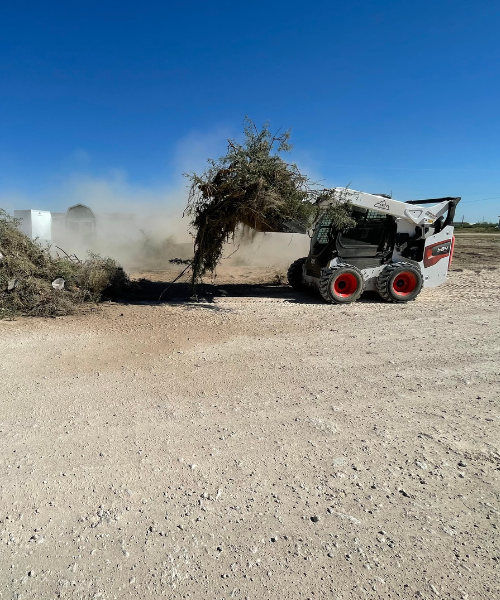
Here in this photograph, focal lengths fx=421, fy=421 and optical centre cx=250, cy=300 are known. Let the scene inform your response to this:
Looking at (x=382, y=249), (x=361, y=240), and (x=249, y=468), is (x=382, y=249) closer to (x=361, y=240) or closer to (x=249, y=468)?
(x=361, y=240)

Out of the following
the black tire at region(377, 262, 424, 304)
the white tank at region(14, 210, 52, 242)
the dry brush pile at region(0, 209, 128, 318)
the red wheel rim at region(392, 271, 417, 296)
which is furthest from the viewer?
the white tank at region(14, 210, 52, 242)

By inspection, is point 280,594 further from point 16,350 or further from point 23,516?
point 16,350

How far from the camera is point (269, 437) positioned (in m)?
3.68

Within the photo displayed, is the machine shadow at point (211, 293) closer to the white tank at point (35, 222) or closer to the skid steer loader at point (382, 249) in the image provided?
the skid steer loader at point (382, 249)

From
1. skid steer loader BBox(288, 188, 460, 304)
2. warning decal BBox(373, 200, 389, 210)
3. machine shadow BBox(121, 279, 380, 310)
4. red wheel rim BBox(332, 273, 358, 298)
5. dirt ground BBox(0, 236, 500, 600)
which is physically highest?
warning decal BBox(373, 200, 389, 210)

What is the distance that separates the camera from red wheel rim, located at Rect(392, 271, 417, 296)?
33.0ft

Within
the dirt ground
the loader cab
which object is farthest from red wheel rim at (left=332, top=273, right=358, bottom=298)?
the dirt ground

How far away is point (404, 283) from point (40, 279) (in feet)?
26.8

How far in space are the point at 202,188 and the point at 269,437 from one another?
6679mm

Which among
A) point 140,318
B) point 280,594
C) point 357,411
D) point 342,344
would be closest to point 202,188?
point 140,318

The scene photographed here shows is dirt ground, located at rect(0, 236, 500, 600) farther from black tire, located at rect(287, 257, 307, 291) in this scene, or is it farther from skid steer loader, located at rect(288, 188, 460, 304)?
black tire, located at rect(287, 257, 307, 291)

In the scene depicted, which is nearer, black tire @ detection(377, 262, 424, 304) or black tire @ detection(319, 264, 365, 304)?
black tire @ detection(319, 264, 365, 304)

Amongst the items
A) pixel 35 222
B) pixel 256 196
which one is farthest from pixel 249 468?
pixel 35 222

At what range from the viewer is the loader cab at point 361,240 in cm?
982
